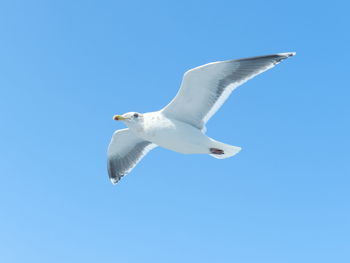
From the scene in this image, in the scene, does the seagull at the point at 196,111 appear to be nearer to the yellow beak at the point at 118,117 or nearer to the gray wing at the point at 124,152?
the yellow beak at the point at 118,117

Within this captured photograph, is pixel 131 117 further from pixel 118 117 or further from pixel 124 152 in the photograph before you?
pixel 124 152

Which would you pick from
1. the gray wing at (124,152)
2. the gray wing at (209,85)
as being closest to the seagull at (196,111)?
the gray wing at (209,85)

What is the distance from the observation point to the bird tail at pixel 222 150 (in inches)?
445

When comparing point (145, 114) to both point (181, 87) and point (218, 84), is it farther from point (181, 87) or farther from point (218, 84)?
point (218, 84)

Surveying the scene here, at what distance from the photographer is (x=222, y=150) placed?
11445 millimetres

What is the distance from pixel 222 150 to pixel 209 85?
1636 mm

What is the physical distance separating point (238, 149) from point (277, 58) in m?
2.47

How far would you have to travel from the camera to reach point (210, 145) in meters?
11.3

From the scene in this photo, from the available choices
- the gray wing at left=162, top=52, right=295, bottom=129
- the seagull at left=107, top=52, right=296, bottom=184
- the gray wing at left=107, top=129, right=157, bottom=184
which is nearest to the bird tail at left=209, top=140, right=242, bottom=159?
the seagull at left=107, top=52, right=296, bottom=184

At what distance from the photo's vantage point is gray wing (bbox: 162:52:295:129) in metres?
10.4

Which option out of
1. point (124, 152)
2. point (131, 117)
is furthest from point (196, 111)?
point (124, 152)

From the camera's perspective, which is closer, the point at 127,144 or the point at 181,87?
the point at 181,87

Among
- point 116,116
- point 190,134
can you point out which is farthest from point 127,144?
point 190,134

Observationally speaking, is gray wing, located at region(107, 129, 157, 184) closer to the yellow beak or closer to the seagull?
the yellow beak
